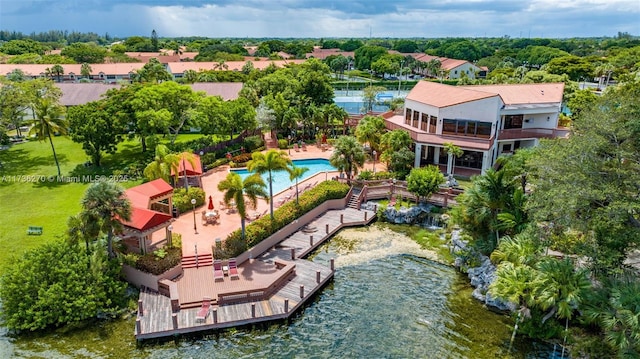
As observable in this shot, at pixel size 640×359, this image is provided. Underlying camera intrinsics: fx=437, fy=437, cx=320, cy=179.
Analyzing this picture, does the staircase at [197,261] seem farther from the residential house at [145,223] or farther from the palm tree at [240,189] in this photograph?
the palm tree at [240,189]

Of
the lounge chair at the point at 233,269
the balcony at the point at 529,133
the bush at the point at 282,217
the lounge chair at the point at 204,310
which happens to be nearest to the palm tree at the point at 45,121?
the bush at the point at 282,217

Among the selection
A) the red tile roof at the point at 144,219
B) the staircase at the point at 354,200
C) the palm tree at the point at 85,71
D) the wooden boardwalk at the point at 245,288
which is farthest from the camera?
the palm tree at the point at 85,71

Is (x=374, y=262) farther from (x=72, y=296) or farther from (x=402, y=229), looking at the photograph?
(x=72, y=296)

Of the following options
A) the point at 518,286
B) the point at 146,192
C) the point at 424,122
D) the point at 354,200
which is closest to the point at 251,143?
the point at 354,200

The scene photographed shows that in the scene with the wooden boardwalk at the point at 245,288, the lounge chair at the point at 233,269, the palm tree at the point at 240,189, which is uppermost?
the palm tree at the point at 240,189

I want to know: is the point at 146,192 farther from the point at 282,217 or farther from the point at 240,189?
the point at 282,217
